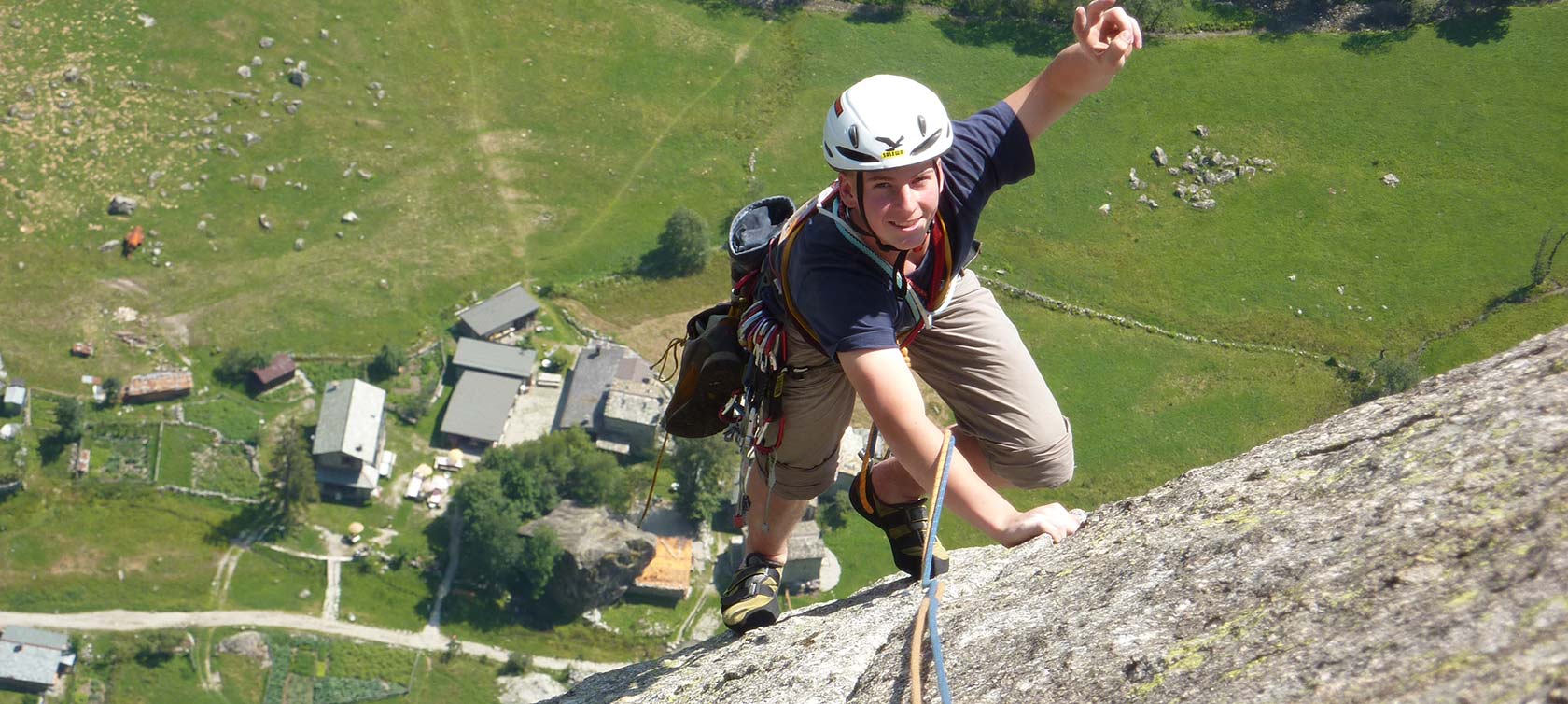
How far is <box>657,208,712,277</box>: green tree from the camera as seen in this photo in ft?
208

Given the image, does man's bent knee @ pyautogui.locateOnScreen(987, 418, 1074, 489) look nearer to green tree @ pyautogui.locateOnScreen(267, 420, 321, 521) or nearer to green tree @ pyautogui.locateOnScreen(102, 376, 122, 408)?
green tree @ pyautogui.locateOnScreen(267, 420, 321, 521)

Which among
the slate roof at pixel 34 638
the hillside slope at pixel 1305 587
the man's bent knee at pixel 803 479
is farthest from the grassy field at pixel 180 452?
the hillside slope at pixel 1305 587

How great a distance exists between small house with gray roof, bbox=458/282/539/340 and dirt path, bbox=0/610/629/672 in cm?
1564

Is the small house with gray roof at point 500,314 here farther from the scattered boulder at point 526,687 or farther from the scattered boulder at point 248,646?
the scattered boulder at point 526,687

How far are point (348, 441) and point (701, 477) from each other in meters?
16.0

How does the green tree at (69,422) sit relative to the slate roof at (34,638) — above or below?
above

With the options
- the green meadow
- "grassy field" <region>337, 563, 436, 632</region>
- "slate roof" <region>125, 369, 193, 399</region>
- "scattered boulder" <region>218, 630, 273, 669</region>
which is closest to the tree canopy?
the green meadow

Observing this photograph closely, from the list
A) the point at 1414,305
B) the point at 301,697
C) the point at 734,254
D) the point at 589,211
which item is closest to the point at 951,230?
the point at 734,254

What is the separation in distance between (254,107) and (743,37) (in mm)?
29920

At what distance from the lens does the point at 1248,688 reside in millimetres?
5176

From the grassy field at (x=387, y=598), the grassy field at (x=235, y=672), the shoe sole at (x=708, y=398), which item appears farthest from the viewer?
the grassy field at (x=387, y=598)

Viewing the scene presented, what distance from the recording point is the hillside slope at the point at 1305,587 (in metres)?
4.79

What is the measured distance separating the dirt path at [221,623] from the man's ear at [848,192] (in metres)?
45.5

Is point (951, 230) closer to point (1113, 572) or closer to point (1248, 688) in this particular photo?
point (1113, 572)
